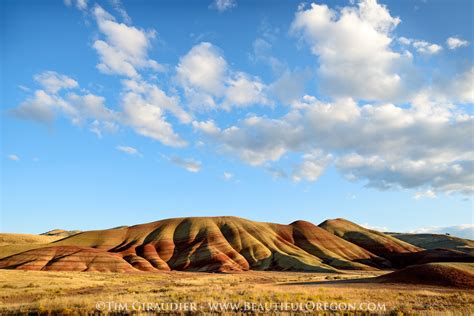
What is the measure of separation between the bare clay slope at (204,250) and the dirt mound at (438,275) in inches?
2689

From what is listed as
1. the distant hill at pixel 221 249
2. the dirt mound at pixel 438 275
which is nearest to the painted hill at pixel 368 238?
the distant hill at pixel 221 249

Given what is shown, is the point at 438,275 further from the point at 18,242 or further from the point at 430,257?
the point at 18,242

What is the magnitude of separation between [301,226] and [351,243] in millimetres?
22894

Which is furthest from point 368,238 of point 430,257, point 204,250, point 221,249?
point 204,250

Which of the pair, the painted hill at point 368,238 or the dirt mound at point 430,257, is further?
the painted hill at point 368,238

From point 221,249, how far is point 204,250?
6436mm

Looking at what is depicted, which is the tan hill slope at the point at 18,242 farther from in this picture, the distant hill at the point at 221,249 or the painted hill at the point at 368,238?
the painted hill at the point at 368,238

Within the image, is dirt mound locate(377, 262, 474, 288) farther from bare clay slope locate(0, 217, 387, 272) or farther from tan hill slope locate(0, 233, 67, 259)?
tan hill slope locate(0, 233, 67, 259)

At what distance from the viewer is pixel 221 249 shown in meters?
133

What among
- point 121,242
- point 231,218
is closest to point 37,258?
point 121,242

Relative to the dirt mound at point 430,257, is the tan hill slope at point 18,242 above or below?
above

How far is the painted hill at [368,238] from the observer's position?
153750 millimetres

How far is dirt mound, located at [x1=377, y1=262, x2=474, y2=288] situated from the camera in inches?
1674

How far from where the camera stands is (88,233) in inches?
6024
